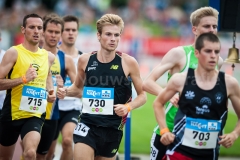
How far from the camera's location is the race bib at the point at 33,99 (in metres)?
7.83

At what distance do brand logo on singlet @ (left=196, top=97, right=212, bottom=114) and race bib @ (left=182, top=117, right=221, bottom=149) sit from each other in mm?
99

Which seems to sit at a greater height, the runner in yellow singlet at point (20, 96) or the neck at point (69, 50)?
the neck at point (69, 50)

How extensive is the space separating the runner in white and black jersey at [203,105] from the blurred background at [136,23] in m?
19.0

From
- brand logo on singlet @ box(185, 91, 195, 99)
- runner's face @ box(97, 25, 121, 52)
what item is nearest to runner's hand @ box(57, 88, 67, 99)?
runner's face @ box(97, 25, 121, 52)

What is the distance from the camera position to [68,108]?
997 cm

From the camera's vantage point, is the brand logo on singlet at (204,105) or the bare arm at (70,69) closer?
the brand logo on singlet at (204,105)

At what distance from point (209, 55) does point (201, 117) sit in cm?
68

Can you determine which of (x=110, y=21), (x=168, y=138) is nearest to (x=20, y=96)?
(x=110, y=21)

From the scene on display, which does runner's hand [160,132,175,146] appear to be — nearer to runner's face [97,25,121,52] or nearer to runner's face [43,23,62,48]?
runner's face [97,25,121,52]

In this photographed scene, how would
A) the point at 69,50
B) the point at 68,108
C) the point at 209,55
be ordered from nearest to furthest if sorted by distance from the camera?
1. the point at 209,55
2. the point at 68,108
3. the point at 69,50

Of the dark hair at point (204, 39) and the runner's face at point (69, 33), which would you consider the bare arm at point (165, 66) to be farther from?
the runner's face at point (69, 33)

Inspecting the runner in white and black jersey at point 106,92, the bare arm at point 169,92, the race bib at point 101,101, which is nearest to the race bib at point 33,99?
the runner in white and black jersey at point 106,92

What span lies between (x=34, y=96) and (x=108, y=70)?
133 centimetres

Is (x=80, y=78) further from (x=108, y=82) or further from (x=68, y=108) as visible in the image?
(x=68, y=108)
